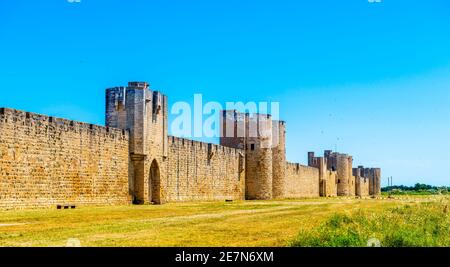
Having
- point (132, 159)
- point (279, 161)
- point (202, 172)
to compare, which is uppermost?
point (132, 159)

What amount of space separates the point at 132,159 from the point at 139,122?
5.05ft

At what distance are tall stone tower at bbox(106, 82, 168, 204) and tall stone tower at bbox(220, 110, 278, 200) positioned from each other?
499 inches

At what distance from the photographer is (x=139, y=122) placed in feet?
82.3

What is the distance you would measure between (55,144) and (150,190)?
7.63 meters

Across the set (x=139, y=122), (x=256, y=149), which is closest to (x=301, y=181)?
(x=256, y=149)

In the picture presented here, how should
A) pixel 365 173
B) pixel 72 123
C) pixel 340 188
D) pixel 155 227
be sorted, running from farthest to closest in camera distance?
pixel 365 173 < pixel 340 188 < pixel 72 123 < pixel 155 227

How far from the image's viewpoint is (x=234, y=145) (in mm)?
39344

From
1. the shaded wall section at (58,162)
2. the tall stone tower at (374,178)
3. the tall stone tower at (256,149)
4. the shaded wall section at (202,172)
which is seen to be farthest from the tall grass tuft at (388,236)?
the tall stone tower at (374,178)

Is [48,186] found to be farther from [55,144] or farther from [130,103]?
[130,103]

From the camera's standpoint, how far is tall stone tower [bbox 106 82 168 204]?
25109 millimetres

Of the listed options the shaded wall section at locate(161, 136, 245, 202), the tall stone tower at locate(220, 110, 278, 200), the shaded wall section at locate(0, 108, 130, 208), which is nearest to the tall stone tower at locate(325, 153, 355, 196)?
the tall stone tower at locate(220, 110, 278, 200)

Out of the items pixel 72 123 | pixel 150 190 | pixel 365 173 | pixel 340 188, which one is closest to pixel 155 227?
pixel 72 123

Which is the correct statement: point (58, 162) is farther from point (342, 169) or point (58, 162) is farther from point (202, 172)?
point (342, 169)

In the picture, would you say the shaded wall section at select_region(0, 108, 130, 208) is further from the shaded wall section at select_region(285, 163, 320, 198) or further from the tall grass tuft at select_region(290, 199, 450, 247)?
the shaded wall section at select_region(285, 163, 320, 198)
